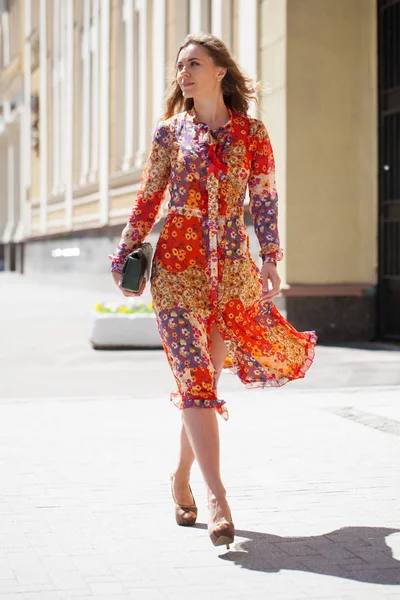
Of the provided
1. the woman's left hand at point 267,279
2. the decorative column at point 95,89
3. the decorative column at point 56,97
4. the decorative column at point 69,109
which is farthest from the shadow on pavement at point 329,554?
the decorative column at point 56,97

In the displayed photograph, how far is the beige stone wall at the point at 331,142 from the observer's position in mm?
13445

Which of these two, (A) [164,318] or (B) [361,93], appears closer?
(A) [164,318]

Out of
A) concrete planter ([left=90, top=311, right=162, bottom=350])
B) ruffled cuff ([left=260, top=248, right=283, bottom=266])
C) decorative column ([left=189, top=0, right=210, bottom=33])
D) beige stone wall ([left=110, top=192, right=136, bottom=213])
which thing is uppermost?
decorative column ([left=189, top=0, right=210, bottom=33])

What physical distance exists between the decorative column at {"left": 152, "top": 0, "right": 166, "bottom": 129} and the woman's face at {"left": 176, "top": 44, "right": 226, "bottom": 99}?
1571 centimetres

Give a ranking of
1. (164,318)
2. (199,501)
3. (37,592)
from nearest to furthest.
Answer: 1. (37,592)
2. (164,318)
3. (199,501)

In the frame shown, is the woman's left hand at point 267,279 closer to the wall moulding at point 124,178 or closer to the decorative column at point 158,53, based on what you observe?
the decorative column at point 158,53

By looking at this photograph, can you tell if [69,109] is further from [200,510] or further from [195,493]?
[200,510]

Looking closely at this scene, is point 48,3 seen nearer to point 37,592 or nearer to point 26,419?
point 26,419

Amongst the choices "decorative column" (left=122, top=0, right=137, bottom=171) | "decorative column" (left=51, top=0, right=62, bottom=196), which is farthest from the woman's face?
"decorative column" (left=51, top=0, right=62, bottom=196)

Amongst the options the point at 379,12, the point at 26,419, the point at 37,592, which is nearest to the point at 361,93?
the point at 379,12

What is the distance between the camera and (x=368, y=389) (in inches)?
361

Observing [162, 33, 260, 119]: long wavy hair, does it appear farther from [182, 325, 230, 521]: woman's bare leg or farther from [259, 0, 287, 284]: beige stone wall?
[259, 0, 287, 284]: beige stone wall

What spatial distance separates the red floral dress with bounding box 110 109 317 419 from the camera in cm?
434

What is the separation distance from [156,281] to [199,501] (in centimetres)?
121
